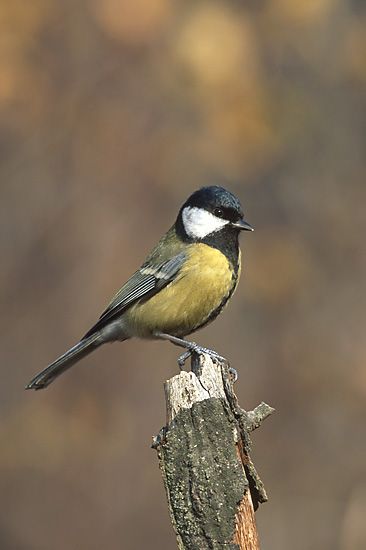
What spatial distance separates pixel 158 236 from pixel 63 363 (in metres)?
2.17

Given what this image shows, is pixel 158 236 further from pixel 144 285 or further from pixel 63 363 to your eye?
pixel 63 363

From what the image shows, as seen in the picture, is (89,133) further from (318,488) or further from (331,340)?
(318,488)

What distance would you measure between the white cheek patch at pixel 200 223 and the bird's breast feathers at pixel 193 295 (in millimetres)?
66

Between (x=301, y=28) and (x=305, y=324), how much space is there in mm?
2140

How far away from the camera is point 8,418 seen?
6133 mm

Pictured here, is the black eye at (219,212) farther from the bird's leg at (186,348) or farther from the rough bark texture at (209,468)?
the rough bark texture at (209,468)

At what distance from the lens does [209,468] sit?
2.64 metres

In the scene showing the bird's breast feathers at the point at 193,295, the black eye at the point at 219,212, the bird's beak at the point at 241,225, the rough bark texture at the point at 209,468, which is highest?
the black eye at the point at 219,212

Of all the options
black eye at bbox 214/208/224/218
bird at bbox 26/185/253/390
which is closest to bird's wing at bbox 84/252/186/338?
bird at bbox 26/185/253/390

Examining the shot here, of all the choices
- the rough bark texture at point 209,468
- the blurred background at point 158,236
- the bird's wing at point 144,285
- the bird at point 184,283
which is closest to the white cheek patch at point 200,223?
the bird at point 184,283

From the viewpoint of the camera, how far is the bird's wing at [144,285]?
4.17 m

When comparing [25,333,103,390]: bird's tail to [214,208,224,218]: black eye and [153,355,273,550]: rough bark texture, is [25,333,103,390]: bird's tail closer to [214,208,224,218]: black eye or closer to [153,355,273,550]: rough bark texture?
[214,208,224,218]: black eye

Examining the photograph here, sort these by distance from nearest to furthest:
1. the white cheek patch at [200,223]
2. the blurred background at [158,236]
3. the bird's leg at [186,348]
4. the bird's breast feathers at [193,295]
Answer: the bird's leg at [186,348], the bird's breast feathers at [193,295], the white cheek patch at [200,223], the blurred background at [158,236]

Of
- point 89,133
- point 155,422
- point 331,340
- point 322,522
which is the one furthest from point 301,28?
point 322,522
